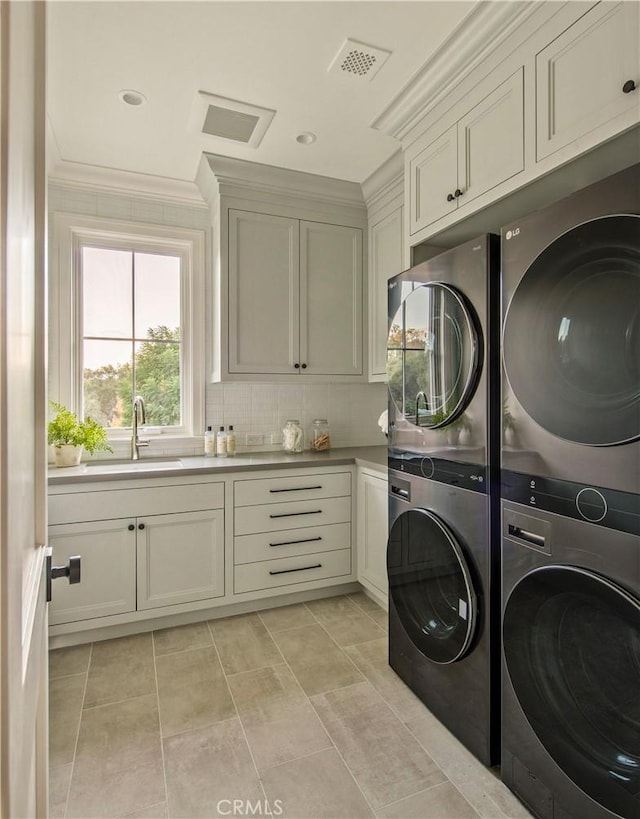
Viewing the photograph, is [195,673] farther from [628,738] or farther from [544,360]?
[544,360]

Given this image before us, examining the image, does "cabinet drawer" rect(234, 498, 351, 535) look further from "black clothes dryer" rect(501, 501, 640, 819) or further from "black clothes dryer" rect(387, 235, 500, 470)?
"black clothes dryer" rect(501, 501, 640, 819)

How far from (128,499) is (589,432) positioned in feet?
6.97

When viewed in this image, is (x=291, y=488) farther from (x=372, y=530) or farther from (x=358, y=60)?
(x=358, y=60)

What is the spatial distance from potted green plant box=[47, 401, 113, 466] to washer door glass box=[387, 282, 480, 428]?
1.67 metres

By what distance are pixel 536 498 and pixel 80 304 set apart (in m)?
2.75

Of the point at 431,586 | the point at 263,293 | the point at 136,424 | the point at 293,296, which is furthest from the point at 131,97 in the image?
the point at 431,586

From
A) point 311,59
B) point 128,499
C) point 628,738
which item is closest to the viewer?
point 628,738

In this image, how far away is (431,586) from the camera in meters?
1.75

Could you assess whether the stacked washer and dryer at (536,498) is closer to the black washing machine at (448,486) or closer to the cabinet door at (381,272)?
the black washing machine at (448,486)

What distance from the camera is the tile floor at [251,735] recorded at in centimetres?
144

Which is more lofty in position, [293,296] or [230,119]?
[230,119]

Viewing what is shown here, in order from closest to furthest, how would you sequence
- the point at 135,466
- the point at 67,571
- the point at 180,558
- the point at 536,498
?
the point at 67,571
the point at 536,498
the point at 180,558
the point at 135,466

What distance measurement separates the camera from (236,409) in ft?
10.4

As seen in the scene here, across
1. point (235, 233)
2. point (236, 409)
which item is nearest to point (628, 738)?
point (236, 409)
